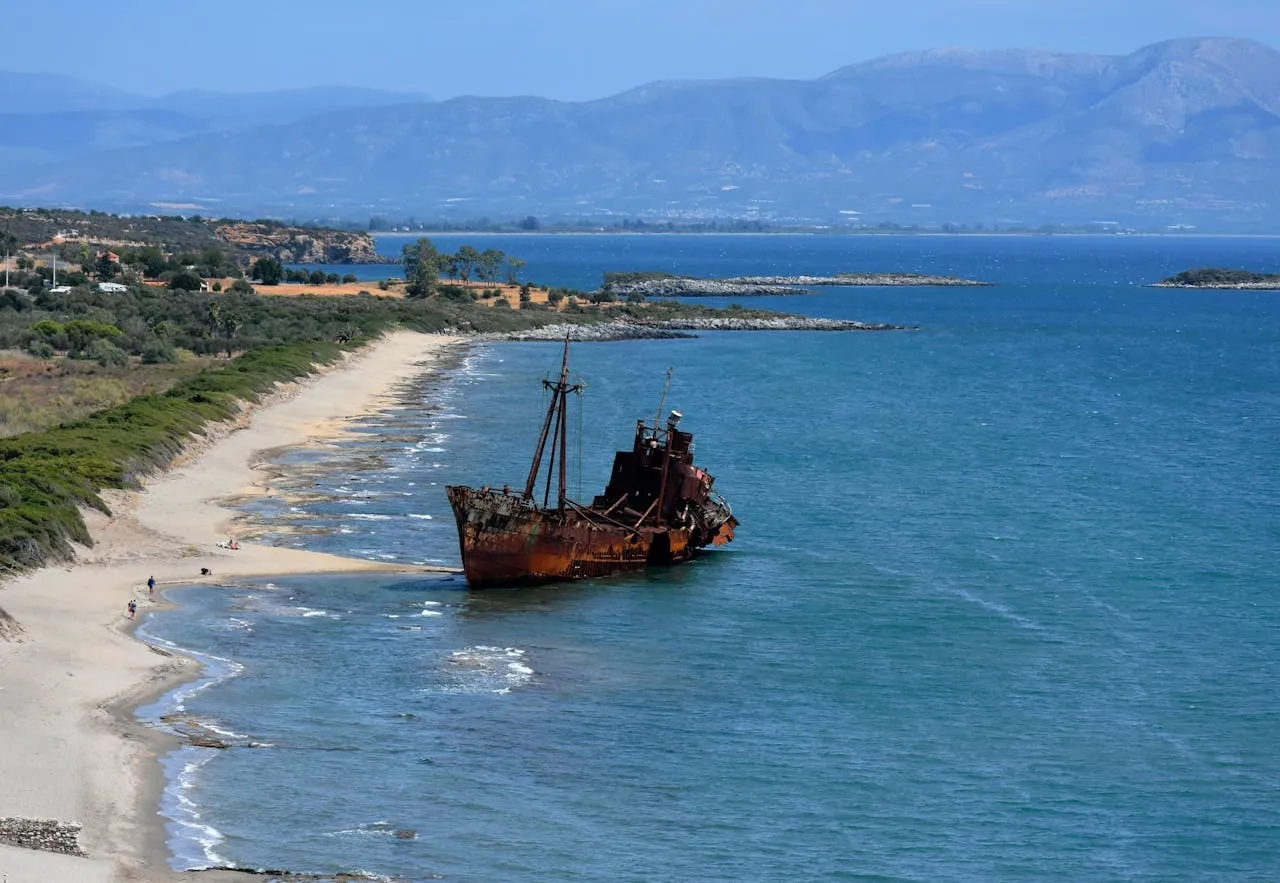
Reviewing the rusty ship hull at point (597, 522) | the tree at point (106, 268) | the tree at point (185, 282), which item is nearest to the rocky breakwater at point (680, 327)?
the tree at point (185, 282)

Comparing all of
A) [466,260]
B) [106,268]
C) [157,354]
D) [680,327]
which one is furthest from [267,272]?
[157,354]

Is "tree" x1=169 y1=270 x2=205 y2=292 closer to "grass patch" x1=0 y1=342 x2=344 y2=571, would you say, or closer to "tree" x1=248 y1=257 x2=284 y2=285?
"tree" x1=248 y1=257 x2=284 y2=285

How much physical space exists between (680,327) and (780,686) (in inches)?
4658

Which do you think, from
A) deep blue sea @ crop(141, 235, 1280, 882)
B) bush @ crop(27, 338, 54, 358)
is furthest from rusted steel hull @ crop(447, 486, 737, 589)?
bush @ crop(27, 338, 54, 358)

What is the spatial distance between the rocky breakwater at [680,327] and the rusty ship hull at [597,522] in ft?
284

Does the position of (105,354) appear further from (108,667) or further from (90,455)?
(108,667)

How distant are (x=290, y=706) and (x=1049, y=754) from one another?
14342mm

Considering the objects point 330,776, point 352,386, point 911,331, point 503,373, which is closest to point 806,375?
point 503,373

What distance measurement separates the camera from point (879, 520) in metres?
59.0

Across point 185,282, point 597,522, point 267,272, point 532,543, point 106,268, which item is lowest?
point 532,543

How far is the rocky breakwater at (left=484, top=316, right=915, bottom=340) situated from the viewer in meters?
142

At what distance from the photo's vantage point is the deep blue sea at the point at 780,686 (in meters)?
28.7

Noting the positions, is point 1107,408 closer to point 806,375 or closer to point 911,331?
point 806,375

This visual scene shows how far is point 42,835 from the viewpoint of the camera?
25.8 metres
